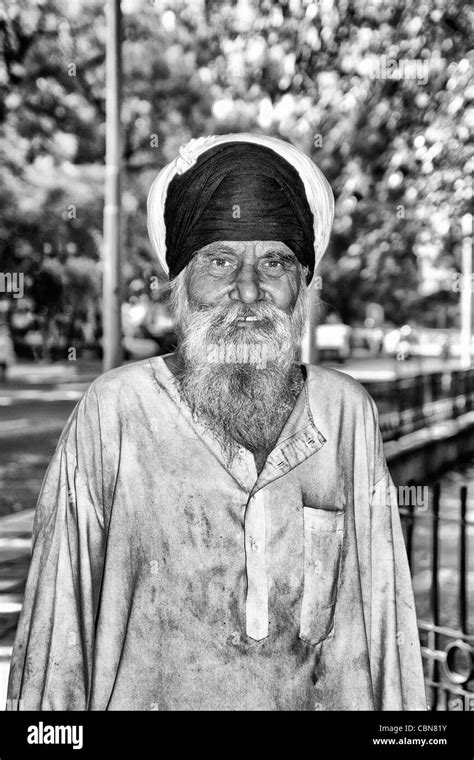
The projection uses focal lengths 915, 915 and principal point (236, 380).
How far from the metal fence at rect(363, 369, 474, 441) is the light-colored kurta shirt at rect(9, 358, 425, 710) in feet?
26.5

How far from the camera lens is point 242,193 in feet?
5.54

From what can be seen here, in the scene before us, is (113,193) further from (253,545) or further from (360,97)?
(253,545)

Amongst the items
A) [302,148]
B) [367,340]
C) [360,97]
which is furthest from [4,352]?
[367,340]

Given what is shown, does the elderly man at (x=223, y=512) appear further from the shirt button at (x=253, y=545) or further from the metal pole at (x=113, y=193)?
the metal pole at (x=113, y=193)

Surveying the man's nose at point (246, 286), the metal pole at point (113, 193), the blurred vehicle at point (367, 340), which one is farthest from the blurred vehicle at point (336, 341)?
the man's nose at point (246, 286)

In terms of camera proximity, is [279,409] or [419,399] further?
[419,399]

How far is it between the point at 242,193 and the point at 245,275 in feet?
0.51

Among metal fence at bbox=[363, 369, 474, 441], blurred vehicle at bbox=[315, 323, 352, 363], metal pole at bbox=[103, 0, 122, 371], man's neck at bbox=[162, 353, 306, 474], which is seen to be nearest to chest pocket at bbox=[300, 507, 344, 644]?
man's neck at bbox=[162, 353, 306, 474]

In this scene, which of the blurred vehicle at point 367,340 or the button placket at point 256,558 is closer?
the button placket at point 256,558

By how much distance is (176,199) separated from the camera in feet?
5.67

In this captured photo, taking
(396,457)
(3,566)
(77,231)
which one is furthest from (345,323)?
(3,566)

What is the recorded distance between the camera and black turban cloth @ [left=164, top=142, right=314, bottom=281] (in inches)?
66.3

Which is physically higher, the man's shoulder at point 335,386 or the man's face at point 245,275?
the man's face at point 245,275

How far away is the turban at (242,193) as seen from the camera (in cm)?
168
